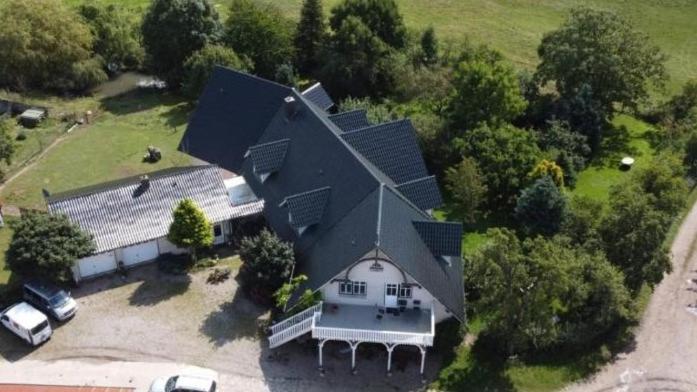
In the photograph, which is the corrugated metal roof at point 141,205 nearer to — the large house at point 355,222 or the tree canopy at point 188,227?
the tree canopy at point 188,227

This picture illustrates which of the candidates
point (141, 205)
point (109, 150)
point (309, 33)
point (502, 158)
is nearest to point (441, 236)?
point (502, 158)

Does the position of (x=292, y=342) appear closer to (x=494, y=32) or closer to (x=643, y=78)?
(x=643, y=78)

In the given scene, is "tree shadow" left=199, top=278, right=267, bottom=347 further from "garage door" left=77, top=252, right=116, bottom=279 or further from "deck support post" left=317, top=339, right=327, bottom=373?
"garage door" left=77, top=252, right=116, bottom=279

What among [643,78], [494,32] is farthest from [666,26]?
[643,78]

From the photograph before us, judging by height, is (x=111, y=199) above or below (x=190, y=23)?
below

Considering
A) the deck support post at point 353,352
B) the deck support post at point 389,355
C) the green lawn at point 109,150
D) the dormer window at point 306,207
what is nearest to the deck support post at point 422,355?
the deck support post at point 389,355

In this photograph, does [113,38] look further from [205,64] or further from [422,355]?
[422,355]
